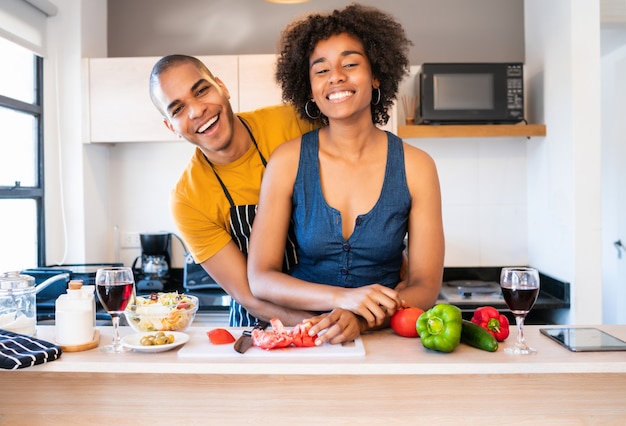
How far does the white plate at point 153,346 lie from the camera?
127 centimetres

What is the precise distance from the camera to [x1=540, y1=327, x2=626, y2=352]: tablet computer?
4.10 ft

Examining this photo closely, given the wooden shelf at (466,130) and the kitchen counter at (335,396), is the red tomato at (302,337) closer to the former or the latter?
the kitchen counter at (335,396)

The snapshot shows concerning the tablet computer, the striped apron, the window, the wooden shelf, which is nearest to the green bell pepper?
the tablet computer

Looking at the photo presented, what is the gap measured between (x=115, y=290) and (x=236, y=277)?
53cm

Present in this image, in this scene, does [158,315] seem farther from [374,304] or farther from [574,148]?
[574,148]

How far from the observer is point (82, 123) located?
3.24 metres

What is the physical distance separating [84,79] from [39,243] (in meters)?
0.92

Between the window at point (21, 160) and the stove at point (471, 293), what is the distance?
216 cm

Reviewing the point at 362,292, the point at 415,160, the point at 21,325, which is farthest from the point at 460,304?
the point at 21,325

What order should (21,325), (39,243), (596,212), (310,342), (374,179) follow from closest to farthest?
(310,342), (21,325), (374,179), (596,212), (39,243)

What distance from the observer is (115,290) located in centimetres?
127

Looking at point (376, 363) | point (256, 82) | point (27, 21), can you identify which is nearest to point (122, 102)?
point (27, 21)

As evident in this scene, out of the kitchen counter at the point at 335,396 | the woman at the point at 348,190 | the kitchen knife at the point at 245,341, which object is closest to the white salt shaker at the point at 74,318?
the kitchen counter at the point at 335,396

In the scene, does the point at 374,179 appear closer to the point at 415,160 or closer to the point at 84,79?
the point at 415,160
